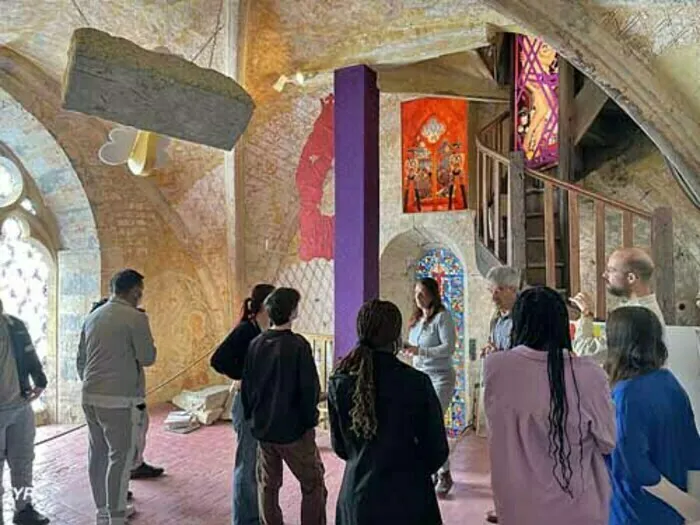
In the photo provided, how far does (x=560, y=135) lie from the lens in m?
5.21

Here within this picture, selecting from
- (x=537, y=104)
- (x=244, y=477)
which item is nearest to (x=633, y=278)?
(x=244, y=477)

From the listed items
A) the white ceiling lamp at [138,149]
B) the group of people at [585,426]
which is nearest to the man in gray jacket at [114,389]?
the white ceiling lamp at [138,149]

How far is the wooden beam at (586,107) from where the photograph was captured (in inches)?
203

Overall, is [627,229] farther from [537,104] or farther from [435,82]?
[537,104]

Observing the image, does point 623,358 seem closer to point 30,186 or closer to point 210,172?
point 210,172

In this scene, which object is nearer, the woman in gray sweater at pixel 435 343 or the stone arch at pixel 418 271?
the woman in gray sweater at pixel 435 343

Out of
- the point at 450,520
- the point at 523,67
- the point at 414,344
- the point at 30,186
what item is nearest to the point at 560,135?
the point at 523,67

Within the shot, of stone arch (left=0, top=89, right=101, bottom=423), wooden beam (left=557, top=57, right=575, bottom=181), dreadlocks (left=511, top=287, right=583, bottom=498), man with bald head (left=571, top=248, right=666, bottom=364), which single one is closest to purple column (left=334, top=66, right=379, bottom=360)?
wooden beam (left=557, top=57, right=575, bottom=181)

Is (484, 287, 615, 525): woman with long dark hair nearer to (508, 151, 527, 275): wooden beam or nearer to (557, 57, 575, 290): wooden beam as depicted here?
(508, 151, 527, 275): wooden beam

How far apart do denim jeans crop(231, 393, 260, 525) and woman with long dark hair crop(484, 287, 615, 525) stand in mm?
1628

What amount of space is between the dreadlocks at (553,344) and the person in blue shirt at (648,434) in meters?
0.22

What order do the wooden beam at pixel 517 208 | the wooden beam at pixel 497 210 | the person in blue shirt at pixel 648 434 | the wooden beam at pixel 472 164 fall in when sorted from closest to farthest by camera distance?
1. the person in blue shirt at pixel 648 434
2. the wooden beam at pixel 517 208
3. the wooden beam at pixel 497 210
4. the wooden beam at pixel 472 164

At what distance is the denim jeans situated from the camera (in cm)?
307

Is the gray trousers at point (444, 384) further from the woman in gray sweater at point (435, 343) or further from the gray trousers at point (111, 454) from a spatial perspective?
the gray trousers at point (111, 454)
